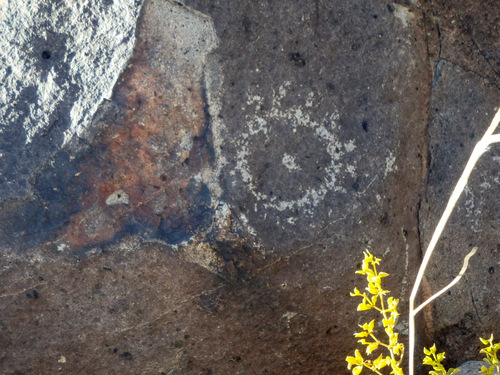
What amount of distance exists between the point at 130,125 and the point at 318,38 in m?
0.65

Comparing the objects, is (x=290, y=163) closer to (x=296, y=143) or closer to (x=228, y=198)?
(x=296, y=143)

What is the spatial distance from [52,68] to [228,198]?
641 mm

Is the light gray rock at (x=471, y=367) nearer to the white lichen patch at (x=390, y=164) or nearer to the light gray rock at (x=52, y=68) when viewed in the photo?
the white lichen patch at (x=390, y=164)

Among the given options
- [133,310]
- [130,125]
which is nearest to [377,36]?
[130,125]

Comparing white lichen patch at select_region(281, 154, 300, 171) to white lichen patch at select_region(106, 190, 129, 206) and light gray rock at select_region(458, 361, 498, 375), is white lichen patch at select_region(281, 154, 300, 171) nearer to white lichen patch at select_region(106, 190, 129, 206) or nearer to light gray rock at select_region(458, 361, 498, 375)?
white lichen patch at select_region(106, 190, 129, 206)

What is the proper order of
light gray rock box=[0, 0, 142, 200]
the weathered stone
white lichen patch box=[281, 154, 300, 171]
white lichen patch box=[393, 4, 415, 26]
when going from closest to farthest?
light gray rock box=[0, 0, 142, 200], white lichen patch box=[281, 154, 300, 171], white lichen patch box=[393, 4, 415, 26], the weathered stone

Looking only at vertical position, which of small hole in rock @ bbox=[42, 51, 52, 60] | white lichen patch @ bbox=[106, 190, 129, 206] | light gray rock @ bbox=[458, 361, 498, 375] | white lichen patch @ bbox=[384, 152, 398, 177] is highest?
white lichen patch @ bbox=[384, 152, 398, 177]

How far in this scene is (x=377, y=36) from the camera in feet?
5.77

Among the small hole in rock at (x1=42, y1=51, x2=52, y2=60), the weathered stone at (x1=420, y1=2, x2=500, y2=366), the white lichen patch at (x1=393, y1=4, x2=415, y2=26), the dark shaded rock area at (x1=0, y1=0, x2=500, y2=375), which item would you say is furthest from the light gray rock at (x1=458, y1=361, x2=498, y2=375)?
the small hole in rock at (x1=42, y1=51, x2=52, y2=60)

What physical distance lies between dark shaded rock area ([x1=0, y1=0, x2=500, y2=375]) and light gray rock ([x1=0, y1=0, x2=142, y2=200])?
37 millimetres

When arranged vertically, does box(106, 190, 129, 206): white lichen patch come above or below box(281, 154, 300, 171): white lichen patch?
below

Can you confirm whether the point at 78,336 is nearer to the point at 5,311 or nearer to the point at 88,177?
the point at 5,311

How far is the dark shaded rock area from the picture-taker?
1.61 m

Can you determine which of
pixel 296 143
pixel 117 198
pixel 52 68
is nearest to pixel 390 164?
pixel 296 143
